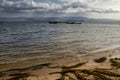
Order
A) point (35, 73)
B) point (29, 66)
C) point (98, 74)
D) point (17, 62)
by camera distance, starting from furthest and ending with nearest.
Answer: point (17, 62), point (29, 66), point (35, 73), point (98, 74)

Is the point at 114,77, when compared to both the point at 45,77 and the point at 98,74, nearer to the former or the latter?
the point at 98,74

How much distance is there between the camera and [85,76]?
36.4 feet

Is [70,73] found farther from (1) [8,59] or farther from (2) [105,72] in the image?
(1) [8,59]

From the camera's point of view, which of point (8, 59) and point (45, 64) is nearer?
point (45, 64)

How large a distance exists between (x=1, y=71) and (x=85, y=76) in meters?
6.42

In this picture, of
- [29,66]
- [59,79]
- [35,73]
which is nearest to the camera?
[59,79]

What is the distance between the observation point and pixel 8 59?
685 inches

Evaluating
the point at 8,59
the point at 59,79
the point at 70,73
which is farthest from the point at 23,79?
the point at 8,59

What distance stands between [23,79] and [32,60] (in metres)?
6.35

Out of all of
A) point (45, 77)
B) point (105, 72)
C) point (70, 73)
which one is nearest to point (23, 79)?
point (45, 77)

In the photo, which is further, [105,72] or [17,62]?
[17,62]

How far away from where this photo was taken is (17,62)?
16.4 m

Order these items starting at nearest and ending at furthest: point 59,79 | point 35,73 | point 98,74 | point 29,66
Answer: point 59,79 → point 98,74 → point 35,73 → point 29,66

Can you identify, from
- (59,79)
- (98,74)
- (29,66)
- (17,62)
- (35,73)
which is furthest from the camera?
(17,62)
